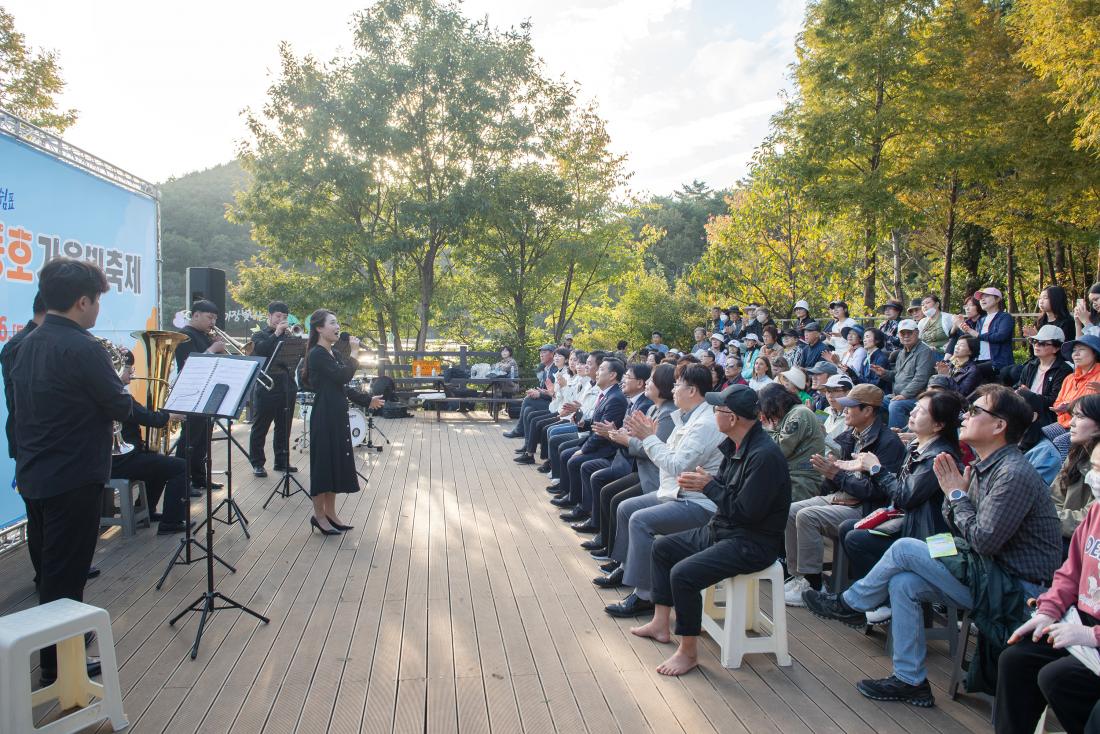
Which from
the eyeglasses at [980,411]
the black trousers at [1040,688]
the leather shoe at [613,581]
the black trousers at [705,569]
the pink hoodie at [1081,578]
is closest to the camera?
the black trousers at [1040,688]

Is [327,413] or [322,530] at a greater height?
[327,413]

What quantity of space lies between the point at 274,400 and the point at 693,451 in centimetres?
480

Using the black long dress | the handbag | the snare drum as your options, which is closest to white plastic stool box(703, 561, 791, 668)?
the handbag

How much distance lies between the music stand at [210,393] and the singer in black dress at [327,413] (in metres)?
1.39

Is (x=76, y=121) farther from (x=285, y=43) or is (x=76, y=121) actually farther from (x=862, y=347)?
(x=862, y=347)

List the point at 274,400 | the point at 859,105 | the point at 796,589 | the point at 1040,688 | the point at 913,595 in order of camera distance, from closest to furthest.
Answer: the point at 1040,688 → the point at 913,595 → the point at 796,589 → the point at 274,400 → the point at 859,105

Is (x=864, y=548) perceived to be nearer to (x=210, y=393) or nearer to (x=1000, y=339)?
(x=210, y=393)

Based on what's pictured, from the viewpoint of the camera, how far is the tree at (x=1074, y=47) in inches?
283

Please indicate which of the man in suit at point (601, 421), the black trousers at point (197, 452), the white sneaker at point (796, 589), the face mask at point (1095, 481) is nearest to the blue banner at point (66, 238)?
the black trousers at point (197, 452)

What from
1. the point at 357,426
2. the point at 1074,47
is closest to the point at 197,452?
the point at 357,426

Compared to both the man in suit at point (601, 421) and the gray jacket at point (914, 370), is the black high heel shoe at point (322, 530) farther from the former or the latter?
the gray jacket at point (914, 370)

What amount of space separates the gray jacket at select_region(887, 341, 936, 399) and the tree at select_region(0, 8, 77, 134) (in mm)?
15390

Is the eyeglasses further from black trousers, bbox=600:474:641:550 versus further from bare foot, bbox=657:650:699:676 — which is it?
black trousers, bbox=600:474:641:550

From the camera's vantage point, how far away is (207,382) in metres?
3.50
